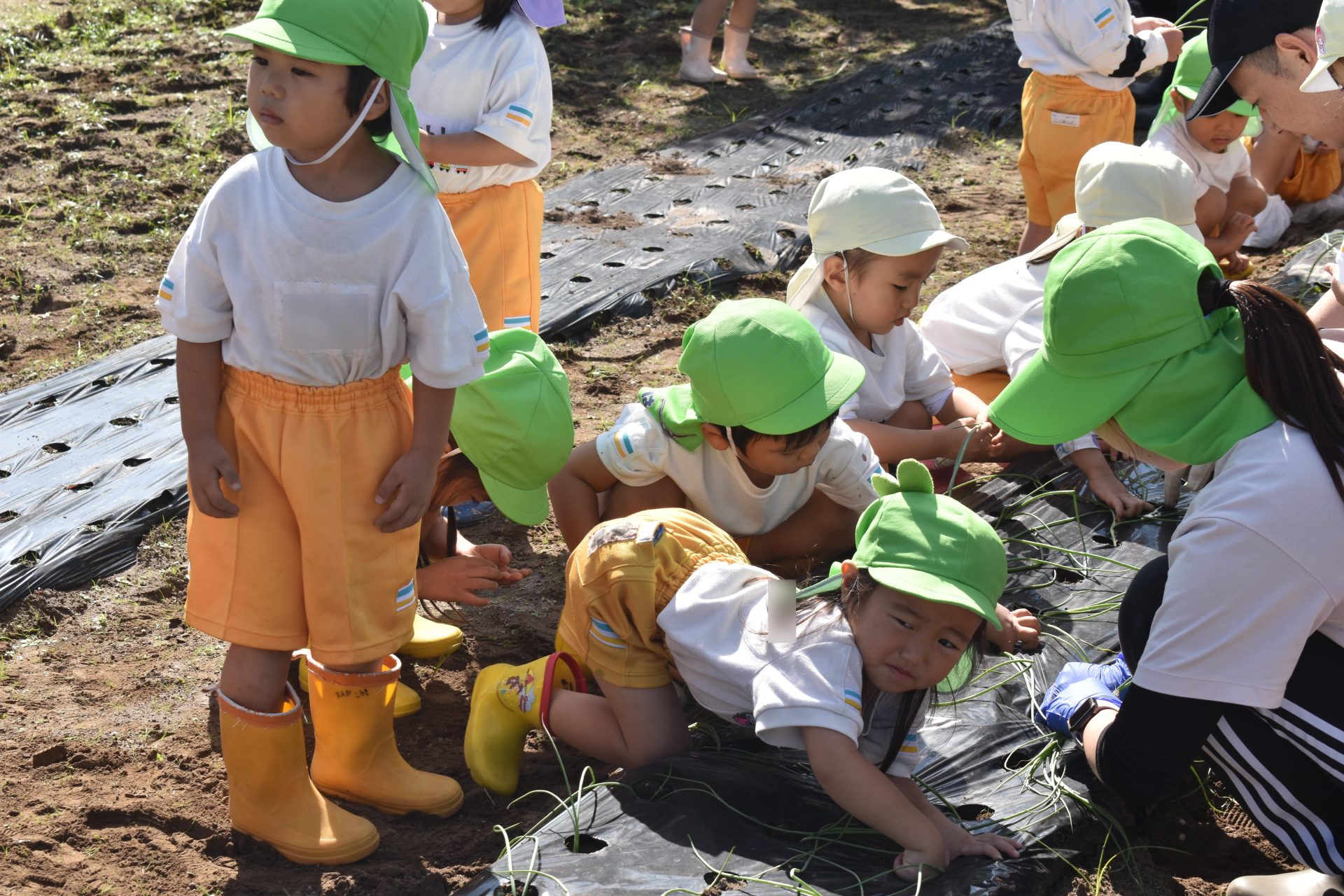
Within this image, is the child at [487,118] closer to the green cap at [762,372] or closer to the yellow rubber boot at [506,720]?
the green cap at [762,372]

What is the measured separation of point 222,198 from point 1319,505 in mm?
1674

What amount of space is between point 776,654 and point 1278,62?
5.02 ft

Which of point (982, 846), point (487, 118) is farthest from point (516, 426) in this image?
point (982, 846)

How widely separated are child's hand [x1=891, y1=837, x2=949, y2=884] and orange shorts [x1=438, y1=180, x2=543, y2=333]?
5.57 ft

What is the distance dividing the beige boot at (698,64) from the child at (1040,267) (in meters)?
3.81

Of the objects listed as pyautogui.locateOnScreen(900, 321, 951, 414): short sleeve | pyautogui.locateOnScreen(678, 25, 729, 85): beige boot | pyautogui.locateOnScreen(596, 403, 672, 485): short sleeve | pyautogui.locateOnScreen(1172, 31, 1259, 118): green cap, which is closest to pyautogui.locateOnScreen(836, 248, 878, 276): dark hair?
pyautogui.locateOnScreen(900, 321, 951, 414): short sleeve

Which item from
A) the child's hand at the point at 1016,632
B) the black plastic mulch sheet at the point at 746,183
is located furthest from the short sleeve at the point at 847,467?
the black plastic mulch sheet at the point at 746,183

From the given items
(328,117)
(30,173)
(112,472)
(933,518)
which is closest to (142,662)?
(112,472)

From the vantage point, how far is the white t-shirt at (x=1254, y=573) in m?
1.71

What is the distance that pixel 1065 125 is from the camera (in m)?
4.47

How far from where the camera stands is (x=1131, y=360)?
5.93 feet

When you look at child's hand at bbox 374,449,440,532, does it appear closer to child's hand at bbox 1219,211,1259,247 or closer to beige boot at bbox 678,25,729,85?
child's hand at bbox 1219,211,1259,247

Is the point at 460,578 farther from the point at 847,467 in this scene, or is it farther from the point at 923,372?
the point at 923,372

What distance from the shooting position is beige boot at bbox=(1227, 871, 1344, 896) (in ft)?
6.50
